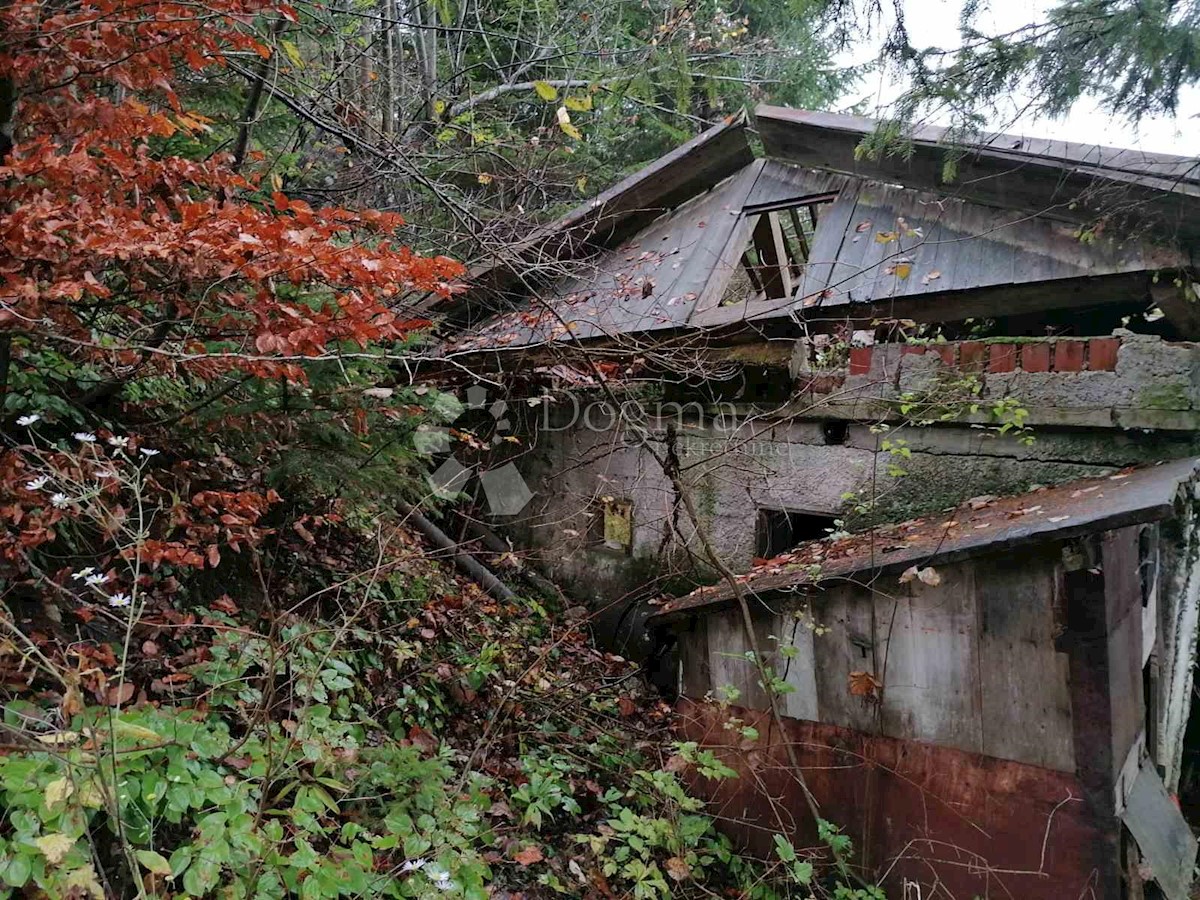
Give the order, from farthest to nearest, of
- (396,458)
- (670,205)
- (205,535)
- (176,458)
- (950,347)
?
(670,205)
(950,347)
(396,458)
(176,458)
(205,535)

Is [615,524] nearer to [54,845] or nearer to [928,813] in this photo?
[928,813]

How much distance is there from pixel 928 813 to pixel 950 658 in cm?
80

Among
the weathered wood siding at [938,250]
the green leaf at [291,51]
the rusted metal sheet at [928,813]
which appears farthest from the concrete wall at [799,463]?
the green leaf at [291,51]

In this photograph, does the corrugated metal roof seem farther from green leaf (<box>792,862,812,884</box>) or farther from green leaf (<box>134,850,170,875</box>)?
green leaf (<box>134,850,170,875</box>)

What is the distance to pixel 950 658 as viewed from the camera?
3.34 m

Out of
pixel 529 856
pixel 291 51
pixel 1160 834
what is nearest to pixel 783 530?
pixel 1160 834

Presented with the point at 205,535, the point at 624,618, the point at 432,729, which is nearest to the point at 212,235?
the point at 205,535

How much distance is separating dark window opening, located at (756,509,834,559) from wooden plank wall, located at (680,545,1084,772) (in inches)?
66.6

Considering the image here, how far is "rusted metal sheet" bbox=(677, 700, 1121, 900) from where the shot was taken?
299 cm

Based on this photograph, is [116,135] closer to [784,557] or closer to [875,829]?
[784,557]

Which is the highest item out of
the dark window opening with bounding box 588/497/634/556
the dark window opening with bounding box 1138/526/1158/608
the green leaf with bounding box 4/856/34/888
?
the green leaf with bounding box 4/856/34/888

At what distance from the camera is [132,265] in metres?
2.84

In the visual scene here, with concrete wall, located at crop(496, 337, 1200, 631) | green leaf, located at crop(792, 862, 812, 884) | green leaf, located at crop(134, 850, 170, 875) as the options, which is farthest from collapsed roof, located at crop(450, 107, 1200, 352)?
green leaf, located at crop(792, 862, 812, 884)

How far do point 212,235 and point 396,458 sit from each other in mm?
1857
